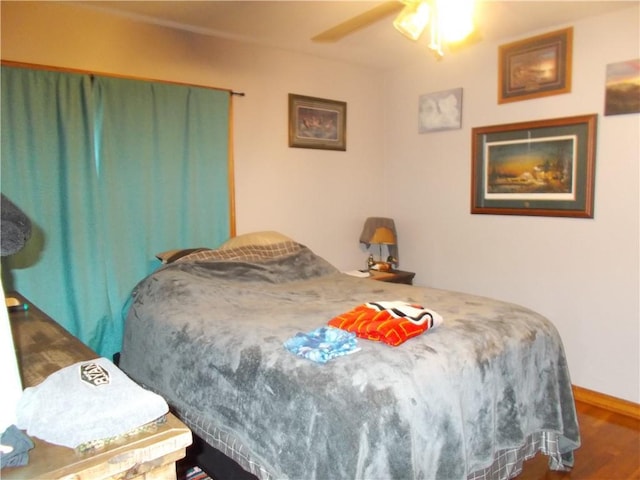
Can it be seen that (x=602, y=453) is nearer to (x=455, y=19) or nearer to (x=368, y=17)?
(x=455, y=19)

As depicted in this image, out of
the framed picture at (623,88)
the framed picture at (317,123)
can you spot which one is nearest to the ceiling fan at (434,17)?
the framed picture at (623,88)

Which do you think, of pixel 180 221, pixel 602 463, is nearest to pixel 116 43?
pixel 180 221

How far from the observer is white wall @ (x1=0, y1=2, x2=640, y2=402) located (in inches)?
108

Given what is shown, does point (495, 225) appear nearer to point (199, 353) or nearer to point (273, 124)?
point (273, 124)

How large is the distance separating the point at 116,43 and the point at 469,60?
254cm

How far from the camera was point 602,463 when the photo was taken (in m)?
2.22

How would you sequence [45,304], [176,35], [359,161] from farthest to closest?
[359,161] < [176,35] < [45,304]

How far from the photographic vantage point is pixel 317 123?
3729 millimetres

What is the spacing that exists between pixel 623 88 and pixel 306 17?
6.52ft

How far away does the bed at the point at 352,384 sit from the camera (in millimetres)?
1392

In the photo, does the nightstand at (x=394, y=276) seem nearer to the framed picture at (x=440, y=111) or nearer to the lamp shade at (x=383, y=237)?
the lamp shade at (x=383, y=237)

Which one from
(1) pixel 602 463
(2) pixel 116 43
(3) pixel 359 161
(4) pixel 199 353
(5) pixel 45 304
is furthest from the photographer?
(3) pixel 359 161

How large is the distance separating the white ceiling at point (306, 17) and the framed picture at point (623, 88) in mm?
350

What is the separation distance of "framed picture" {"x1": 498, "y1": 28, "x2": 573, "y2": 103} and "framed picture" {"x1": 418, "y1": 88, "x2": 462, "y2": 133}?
358mm
